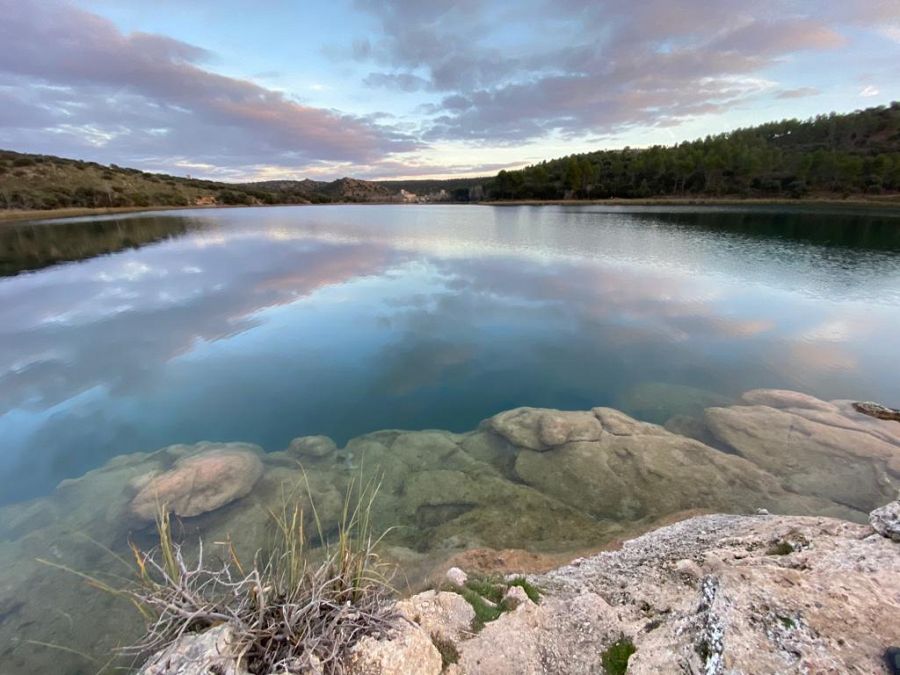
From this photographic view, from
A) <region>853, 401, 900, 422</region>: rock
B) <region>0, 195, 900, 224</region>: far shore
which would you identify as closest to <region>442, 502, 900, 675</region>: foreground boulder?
<region>853, 401, 900, 422</region>: rock

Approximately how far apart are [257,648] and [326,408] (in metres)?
9.70

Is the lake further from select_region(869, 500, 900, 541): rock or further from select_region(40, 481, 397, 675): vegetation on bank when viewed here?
select_region(40, 481, 397, 675): vegetation on bank

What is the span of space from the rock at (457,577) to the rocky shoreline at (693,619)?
Answer: 0.15 ft

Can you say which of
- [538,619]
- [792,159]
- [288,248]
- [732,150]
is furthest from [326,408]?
[792,159]

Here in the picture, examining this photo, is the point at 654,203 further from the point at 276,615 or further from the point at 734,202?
the point at 276,615

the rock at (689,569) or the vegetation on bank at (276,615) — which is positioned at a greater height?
the vegetation on bank at (276,615)

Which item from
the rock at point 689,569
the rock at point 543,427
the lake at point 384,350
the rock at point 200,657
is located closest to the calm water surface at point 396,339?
the lake at point 384,350

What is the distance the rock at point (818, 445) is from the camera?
8.12 metres

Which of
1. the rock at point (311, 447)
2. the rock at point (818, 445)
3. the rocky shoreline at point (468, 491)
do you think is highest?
the rock at point (818, 445)

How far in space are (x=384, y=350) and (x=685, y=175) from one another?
343 feet

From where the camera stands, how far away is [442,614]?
14.1 ft

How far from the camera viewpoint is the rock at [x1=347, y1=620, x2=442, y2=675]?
3.08 m

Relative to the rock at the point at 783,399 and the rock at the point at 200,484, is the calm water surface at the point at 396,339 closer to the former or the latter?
the rock at the point at 783,399

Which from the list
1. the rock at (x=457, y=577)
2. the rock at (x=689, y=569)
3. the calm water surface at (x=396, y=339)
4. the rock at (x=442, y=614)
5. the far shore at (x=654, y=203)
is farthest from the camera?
the far shore at (x=654, y=203)
